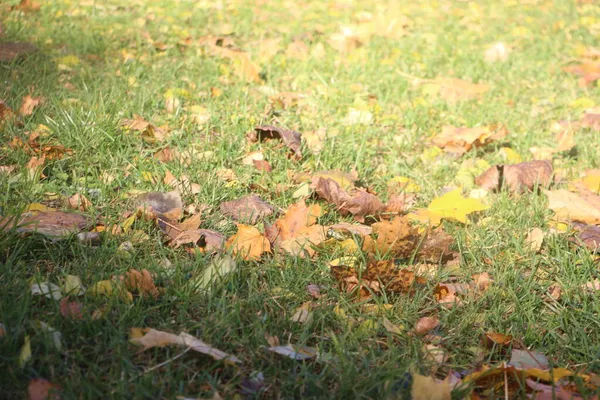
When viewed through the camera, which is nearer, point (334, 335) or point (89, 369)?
point (89, 369)

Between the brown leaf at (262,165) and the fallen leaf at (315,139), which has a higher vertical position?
the brown leaf at (262,165)

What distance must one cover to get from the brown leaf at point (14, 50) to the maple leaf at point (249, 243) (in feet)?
6.20

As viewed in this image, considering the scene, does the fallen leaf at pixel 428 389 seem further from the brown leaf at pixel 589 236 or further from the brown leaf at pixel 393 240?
the brown leaf at pixel 589 236

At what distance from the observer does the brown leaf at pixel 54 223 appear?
200cm

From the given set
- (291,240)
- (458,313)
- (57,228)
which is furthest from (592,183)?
(57,228)

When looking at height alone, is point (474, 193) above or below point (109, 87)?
below

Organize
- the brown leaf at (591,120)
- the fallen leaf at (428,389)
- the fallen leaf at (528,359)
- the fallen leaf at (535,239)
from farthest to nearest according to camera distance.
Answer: the brown leaf at (591,120) → the fallen leaf at (535,239) → the fallen leaf at (528,359) → the fallen leaf at (428,389)

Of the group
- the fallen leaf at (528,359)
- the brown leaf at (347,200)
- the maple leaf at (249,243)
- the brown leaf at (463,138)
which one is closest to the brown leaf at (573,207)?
the brown leaf at (463,138)

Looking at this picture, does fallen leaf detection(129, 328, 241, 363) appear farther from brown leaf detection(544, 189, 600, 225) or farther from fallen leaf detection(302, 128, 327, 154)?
brown leaf detection(544, 189, 600, 225)

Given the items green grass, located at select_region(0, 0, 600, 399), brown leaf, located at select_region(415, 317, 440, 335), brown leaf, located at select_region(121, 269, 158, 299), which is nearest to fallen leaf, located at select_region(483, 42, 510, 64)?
green grass, located at select_region(0, 0, 600, 399)

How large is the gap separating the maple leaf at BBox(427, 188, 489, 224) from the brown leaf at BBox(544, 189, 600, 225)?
1.20 ft

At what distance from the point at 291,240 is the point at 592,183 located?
4.90ft

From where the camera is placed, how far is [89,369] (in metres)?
1.55

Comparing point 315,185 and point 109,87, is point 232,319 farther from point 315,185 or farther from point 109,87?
point 109,87
